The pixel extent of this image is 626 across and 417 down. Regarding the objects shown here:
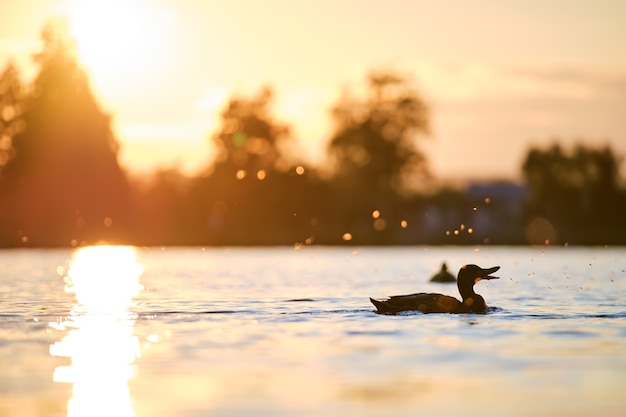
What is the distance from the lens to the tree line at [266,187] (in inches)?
3775

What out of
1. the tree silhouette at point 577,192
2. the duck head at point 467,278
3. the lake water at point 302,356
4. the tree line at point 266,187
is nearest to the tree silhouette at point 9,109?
the tree line at point 266,187

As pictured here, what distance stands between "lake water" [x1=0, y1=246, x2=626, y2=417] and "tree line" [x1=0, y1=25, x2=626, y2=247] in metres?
64.3

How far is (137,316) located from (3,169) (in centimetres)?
7363

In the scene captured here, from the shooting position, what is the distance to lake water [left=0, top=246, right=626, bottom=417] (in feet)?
43.5

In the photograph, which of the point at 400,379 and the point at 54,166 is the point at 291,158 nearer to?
the point at 54,166

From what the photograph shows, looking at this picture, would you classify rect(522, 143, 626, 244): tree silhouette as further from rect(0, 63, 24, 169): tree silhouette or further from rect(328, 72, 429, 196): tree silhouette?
rect(0, 63, 24, 169): tree silhouette

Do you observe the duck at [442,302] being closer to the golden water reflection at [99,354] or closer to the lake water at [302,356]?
the lake water at [302,356]

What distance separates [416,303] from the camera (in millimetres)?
24203

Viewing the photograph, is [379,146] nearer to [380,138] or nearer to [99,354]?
[380,138]

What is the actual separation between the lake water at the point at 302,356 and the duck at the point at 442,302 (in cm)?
29

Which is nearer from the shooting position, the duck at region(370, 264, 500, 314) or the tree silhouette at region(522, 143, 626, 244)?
the duck at region(370, 264, 500, 314)

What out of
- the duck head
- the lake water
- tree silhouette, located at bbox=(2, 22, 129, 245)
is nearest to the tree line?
tree silhouette, located at bbox=(2, 22, 129, 245)

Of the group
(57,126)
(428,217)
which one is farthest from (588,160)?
(57,126)

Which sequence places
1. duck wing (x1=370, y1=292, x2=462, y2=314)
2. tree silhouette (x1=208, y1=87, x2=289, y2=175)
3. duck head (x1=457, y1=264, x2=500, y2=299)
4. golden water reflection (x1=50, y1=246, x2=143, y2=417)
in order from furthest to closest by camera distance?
tree silhouette (x1=208, y1=87, x2=289, y2=175), duck head (x1=457, y1=264, x2=500, y2=299), duck wing (x1=370, y1=292, x2=462, y2=314), golden water reflection (x1=50, y1=246, x2=143, y2=417)
